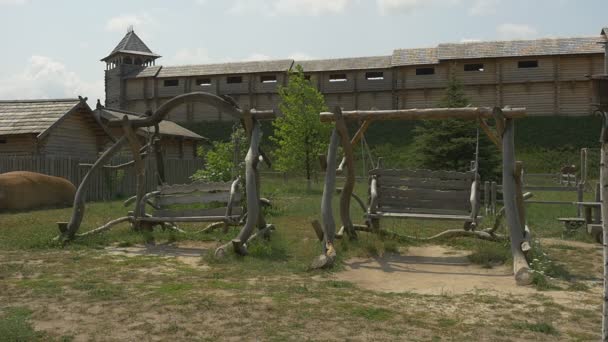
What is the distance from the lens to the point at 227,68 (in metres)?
43.7

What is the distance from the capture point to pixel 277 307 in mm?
5184

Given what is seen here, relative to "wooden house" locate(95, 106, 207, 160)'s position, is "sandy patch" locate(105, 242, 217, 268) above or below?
below

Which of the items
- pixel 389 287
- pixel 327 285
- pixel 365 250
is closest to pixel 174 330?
pixel 327 285

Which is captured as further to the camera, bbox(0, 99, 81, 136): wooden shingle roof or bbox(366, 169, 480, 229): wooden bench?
bbox(0, 99, 81, 136): wooden shingle roof

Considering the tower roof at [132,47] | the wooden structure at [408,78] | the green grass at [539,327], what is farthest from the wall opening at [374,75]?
the green grass at [539,327]

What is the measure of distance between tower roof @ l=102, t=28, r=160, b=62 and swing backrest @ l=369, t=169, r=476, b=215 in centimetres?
4123

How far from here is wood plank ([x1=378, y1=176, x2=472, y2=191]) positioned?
9953 millimetres

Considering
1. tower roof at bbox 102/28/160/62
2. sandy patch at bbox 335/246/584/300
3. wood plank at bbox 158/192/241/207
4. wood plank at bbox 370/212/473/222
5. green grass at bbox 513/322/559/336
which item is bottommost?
sandy patch at bbox 335/246/584/300

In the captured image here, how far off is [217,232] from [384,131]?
2900 centimetres

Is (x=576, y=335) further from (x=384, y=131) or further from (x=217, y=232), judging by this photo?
(x=384, y=131)

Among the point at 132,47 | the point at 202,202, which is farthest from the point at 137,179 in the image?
the point at 132,47

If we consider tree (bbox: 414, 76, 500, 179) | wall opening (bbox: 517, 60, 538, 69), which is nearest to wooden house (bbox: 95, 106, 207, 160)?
tree (bbox: 414, 76, 500, 179)

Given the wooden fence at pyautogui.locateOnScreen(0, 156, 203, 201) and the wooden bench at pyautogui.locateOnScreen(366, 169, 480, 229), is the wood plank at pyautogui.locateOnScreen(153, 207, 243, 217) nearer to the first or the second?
the wooden bench at pyautogui.locateOnScreen(366, 169, 480, 229)

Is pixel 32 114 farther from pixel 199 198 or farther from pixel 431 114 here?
pixel 431 114
